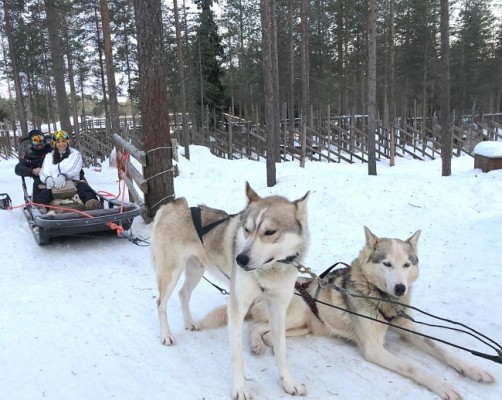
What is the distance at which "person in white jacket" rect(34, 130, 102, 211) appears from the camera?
22.7ft

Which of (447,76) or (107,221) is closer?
(107,221)

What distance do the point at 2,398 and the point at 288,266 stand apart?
7.40ft

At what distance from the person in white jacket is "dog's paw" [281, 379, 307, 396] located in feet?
16.3

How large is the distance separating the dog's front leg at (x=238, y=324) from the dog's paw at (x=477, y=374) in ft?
5.41

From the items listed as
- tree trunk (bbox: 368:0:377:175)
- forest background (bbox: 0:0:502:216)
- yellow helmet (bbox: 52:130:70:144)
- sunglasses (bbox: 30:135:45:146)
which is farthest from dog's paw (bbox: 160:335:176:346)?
forest background (bbox: 0:0:502:216)

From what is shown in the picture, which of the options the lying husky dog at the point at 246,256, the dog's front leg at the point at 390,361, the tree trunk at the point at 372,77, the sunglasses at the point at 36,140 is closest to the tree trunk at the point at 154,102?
the sunglasses at the point at 36,140

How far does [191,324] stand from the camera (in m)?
3.94

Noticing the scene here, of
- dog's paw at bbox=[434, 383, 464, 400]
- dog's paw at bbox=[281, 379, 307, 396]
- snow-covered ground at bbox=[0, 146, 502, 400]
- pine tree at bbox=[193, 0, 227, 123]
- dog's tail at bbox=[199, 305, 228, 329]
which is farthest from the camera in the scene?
pine tree at bbox=[193, 0, 227, 123]

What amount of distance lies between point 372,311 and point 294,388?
3.06 feet

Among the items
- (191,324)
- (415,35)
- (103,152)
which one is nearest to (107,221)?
(191,324)

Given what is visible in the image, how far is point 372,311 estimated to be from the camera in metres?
3.37

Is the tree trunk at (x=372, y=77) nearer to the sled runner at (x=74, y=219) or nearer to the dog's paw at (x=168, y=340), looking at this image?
the sled runner at (x=74, y=219)

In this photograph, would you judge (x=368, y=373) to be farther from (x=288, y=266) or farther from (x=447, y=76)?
(x=447, y=76)

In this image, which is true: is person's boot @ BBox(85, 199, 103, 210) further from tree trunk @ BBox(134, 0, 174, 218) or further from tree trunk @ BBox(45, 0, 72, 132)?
tree trunk @ BBox(45, 0, 72, 132)
